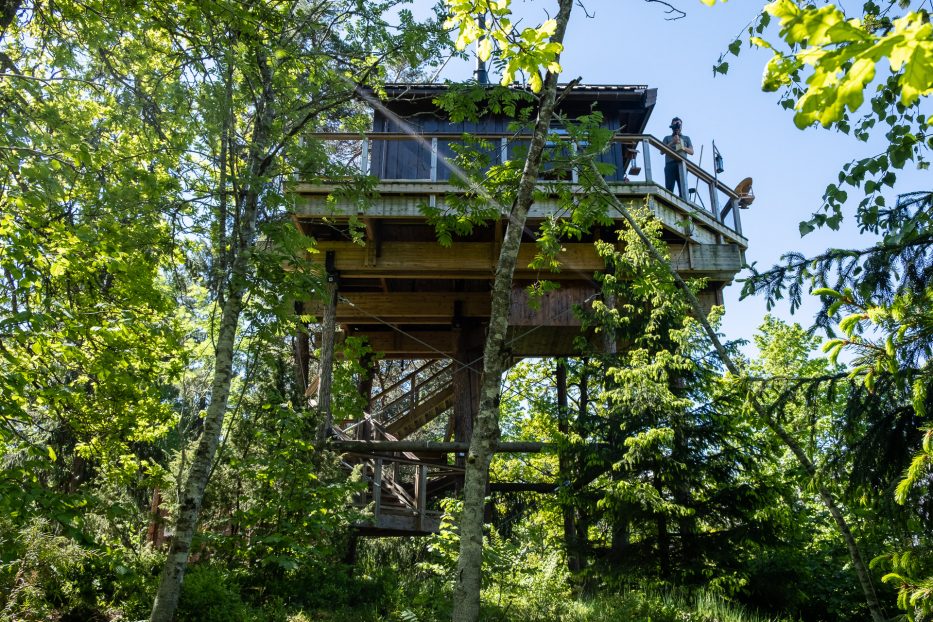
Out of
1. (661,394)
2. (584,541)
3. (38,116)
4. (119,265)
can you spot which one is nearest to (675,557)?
(584,541)

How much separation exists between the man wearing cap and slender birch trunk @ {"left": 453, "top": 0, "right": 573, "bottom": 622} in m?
6.58

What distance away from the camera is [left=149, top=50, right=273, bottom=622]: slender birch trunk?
20.6 feet

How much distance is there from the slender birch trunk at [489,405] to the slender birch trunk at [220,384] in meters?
2.74

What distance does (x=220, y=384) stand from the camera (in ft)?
22.4

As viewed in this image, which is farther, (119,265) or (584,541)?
(584,541)

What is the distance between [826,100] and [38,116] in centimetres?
648

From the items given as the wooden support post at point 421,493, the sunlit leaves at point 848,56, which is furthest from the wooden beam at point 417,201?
the sunlit leaves at point 848,56

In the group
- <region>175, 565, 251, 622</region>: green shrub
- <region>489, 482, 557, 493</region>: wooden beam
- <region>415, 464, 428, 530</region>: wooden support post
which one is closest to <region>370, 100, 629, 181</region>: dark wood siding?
<region>415, 464, 428, 530</region>: wooden support post

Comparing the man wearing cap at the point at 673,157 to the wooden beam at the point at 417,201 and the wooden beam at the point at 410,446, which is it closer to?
the wooden beam at the point at 417,201

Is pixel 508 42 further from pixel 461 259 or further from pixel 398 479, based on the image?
pixel 398 479

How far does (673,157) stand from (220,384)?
8.80m

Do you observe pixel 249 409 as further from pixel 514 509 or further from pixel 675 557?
pixel 514 509

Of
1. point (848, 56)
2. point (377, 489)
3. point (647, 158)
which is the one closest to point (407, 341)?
point (377, 489)

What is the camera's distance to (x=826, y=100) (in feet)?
5.59
